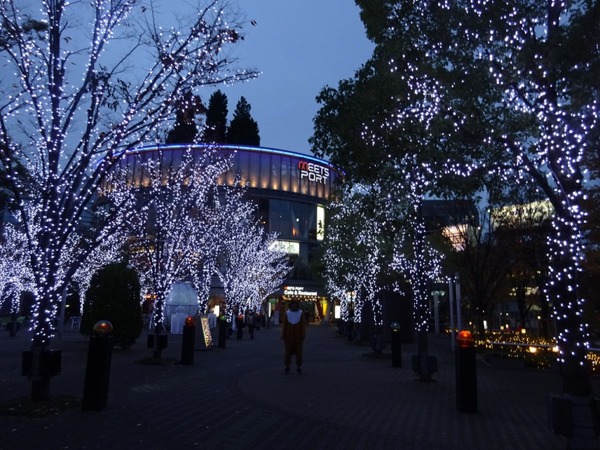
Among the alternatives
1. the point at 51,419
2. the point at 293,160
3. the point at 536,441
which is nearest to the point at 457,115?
the point at 536,441

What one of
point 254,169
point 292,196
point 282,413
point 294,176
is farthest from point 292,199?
point 282,413

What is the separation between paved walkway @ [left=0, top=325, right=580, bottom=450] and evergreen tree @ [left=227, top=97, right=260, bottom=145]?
5327cm

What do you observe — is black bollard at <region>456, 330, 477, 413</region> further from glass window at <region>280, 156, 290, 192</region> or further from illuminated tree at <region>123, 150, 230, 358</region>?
glass window at <region>280, 156, 290, 192</region>

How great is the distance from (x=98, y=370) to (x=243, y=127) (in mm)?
59868

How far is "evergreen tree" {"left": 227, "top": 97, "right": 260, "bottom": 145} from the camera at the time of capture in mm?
64000

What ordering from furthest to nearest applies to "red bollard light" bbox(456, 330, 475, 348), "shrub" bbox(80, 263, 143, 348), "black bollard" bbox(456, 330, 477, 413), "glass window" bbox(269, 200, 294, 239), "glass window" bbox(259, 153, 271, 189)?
"glass window" bbox(269, 200, 294, 239)
"glass window" bbox(259, 153, 271, 189)
"shrub" bbox(80, 263, 143, 348)
"red bollard light" bbox(456, 330, 475, 348)
"black bollard" bbox(456, 330, 477, 413)

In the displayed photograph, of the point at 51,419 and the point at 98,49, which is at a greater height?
the point at 98,49

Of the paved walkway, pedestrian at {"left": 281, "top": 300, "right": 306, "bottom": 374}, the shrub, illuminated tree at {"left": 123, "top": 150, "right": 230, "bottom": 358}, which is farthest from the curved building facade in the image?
the paved walkway

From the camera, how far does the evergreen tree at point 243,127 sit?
210 feet

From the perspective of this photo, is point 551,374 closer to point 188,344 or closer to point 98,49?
point 188,344

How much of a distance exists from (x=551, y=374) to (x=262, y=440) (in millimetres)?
10587

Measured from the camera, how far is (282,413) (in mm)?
7312

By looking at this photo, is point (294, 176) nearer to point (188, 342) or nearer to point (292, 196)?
point (292, 196)

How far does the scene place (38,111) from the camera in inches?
317
